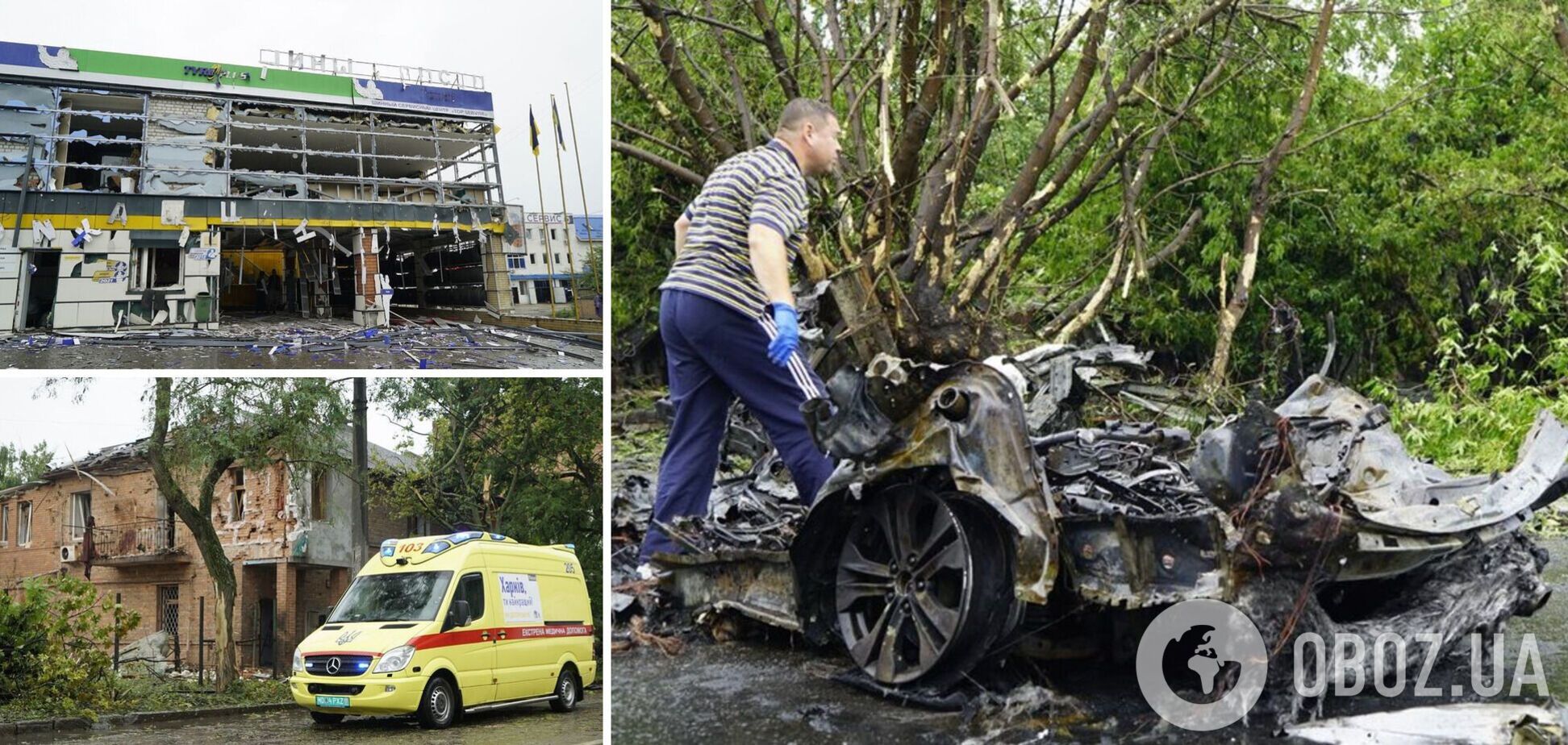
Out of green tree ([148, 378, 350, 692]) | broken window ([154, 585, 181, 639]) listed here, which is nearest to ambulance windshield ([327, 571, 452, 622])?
green tree ([148, 378, 350, 692])

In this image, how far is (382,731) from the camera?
8312mm

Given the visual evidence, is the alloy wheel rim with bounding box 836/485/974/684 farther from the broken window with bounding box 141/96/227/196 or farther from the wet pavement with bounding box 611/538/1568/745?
the broken window with bounding box 141/96/227/196

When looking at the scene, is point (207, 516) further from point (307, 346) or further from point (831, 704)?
point (831, 704)

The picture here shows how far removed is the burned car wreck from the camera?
3.93 metres

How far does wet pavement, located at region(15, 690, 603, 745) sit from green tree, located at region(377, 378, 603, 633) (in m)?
1.21

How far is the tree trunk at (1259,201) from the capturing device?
35.6 ft

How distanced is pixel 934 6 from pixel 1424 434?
243 inches

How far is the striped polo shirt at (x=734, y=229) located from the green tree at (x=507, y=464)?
340 centimetres

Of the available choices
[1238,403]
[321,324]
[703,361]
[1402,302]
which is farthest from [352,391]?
[1402,302]

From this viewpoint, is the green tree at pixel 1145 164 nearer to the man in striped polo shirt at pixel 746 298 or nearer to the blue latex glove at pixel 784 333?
the man in striped polo shirt at pixel 746 298

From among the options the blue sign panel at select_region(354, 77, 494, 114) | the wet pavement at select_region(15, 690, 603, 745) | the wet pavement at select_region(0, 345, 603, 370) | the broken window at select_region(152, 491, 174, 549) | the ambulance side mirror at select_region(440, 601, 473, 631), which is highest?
the blue sign panel at select_region(354, 77, 494, 114)

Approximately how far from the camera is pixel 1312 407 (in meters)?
5.16

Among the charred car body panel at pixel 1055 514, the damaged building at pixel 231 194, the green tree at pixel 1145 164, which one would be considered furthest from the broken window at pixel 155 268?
the charred car body panel at pixel 1055 514

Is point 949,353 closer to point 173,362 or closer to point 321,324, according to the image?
point 173,362
